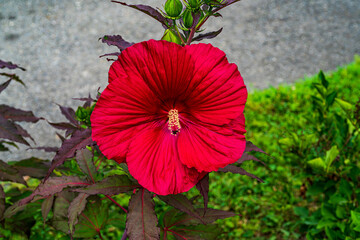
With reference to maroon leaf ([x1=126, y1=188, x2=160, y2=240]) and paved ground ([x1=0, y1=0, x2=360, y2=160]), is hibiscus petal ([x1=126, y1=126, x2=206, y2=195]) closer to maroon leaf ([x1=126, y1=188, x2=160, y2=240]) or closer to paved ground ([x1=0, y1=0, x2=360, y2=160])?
maroon leaf ([x1=126, y1=188, x2=160, y2=240])

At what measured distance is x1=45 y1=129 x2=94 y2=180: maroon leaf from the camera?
0.96m

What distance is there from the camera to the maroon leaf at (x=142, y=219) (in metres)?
0.97

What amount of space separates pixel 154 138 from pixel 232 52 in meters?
3.19

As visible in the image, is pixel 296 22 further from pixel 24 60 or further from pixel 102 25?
pixel 24 60

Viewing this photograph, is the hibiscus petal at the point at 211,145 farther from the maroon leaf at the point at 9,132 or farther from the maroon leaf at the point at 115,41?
the maroon leaf at the point at 9,132

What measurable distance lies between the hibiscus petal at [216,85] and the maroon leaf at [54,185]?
20.8 inches

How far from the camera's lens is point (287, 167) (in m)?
2.44

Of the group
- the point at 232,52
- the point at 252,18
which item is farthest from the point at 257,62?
the point at 252,18

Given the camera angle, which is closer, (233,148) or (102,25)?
(233,148)

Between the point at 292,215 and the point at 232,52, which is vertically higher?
the point at 232,52

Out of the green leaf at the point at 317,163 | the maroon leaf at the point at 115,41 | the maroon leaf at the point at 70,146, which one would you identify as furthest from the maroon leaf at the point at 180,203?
the green leaf at the point at 317,163

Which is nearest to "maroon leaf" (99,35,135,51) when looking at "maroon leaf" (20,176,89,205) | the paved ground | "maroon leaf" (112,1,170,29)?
"maroon leaf" (112,1,170,29)

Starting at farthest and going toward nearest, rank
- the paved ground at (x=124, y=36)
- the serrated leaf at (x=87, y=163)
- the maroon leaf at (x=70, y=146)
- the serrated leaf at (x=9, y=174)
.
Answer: the paved ground at (x=124, y=36) → the serrated leaf at (x=9, y=174) → the serrated leaf at (x=87, y=163) → the maroon leaf at (x=70, y=146)

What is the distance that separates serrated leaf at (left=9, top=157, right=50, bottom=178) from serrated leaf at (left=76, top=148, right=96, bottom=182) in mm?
345
